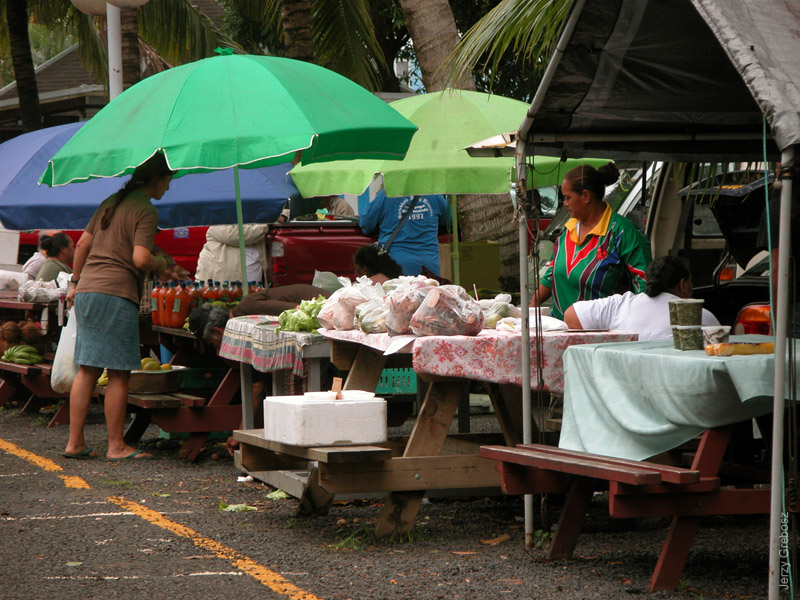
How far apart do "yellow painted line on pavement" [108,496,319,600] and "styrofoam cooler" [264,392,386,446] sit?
0.62m

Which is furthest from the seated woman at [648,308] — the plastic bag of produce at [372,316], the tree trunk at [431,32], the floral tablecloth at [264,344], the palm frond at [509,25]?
the tree trunk at [431,32]

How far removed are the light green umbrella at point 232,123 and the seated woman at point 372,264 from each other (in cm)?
79

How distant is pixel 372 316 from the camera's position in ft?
21.7

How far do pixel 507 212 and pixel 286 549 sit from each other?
741 centimetres

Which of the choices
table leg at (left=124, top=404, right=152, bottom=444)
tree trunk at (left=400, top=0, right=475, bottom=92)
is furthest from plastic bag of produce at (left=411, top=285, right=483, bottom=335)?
tree trunk at (left=400, top=0, right=475, bottom=92)

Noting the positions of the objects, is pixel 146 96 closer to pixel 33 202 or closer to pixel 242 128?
pixel 242 128

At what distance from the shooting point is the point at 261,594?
16.9 ft

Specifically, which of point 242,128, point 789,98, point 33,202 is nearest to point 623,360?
point 789,98

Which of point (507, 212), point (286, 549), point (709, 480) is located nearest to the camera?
point (709, 480)

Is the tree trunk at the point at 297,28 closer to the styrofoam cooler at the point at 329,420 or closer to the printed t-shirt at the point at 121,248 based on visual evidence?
the printed t-shirt at the point at 121,248

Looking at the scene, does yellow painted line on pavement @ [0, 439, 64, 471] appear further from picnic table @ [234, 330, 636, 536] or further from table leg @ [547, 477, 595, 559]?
table leg @ [547, 477, 595, 559]

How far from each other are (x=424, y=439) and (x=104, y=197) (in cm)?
617

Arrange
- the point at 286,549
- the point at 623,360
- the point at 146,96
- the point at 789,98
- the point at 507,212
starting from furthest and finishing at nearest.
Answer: the point at 507,212
the point at 146,96
the point at 286,549
the point at 623,360
the point at 789,98

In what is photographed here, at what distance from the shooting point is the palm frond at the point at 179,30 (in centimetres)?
2231
